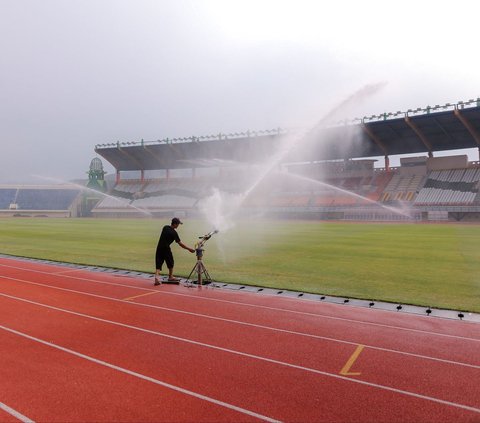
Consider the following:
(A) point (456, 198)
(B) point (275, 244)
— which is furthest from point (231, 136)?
(B) point (275, 244)

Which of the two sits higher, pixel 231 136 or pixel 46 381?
pixel 231 136

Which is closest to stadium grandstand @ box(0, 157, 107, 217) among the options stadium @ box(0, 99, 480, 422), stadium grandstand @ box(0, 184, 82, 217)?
stadium grandstand @ box(0, 184, 82, 217)

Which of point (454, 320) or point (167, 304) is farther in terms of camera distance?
point (167, 304)

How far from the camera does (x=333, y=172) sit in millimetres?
58031

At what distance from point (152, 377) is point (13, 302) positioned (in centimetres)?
566

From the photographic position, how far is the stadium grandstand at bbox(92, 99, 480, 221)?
44.9 m

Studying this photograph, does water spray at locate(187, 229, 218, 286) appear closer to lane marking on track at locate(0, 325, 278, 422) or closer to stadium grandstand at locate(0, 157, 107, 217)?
lane marking on track at locate(0, 325, 278, 422)

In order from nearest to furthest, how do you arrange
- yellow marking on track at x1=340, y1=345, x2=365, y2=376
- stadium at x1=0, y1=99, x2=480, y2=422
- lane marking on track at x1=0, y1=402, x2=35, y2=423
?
lane marking on track at x1=0, y1=402, x2=35, y2=423, stadium at x1=0, y1=99, x2=480, y2=422, yellow marking on track at x1=340, y1=345, x2=365, y2=376

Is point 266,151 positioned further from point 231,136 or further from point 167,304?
point 167,304

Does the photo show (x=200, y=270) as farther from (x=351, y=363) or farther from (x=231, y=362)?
(x=351, y=363)

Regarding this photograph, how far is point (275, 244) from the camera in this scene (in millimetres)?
20047

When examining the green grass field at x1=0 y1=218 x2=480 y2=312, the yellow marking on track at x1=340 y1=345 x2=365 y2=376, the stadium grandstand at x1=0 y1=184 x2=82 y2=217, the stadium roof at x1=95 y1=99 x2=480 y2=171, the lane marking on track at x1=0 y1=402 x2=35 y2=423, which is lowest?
the lane marking on track at x1=0 y1=402 x2=35 y2=423

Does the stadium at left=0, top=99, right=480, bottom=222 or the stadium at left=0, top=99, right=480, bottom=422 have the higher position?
the stadium at left=0, top=99, right=480, bottom=222

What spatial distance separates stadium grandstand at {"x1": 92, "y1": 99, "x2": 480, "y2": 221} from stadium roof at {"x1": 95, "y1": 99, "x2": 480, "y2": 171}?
119mm
